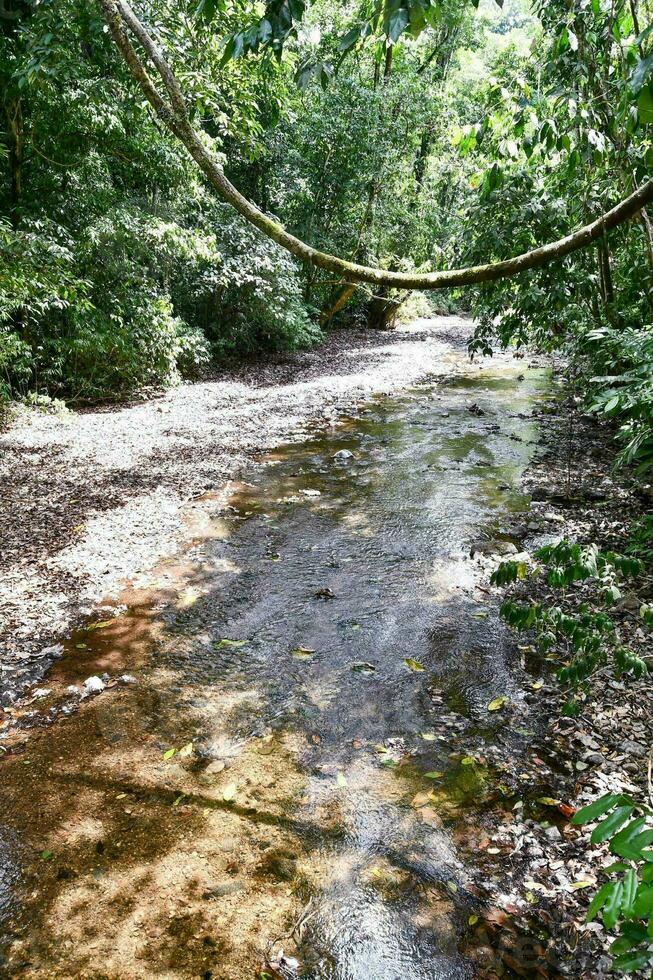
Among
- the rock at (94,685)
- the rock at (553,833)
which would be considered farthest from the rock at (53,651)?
the rock at (553,833)

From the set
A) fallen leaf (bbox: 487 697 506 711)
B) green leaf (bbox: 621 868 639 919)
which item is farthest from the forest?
fallen leaf (bbox: 487 697 506 711)

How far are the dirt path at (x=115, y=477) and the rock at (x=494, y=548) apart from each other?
2.79 m

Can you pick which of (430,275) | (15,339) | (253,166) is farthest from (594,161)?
(253,166)

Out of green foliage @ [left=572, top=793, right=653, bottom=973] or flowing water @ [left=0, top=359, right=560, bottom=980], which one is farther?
flowing water @ [left=0, top=359, right=560, bottom=980]

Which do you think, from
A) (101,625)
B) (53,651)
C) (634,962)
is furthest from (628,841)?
(101,625)

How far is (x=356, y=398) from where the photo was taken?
484 inches

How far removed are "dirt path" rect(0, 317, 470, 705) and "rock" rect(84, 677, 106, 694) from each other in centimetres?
37

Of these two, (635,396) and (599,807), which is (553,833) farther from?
(635,396)

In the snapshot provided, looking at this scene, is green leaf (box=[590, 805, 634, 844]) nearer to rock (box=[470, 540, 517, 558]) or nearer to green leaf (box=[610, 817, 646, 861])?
green leaf (box=[610, 817, 646, 861])

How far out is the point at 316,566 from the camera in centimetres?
548

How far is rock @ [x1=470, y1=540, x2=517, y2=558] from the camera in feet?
17.8

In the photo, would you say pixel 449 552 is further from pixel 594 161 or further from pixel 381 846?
pixel 594 161

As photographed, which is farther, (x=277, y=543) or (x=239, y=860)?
(x=277, y=543)

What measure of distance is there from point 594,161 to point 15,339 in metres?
7.89
